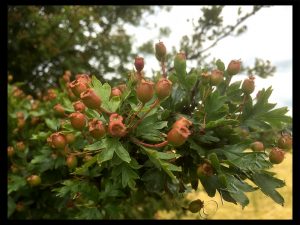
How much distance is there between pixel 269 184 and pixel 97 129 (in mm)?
823

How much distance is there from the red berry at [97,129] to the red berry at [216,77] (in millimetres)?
641

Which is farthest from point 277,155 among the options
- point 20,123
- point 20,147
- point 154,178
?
point 20,123

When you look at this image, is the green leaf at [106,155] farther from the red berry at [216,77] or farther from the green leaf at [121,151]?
the red berry at [216,77]

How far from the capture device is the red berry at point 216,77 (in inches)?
78.3

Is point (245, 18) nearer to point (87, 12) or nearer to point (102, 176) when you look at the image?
point (87, 12)

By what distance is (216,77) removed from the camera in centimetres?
199

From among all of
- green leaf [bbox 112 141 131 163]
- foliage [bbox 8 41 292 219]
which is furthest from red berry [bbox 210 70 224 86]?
green leaf [bbox 112 141 131 163]

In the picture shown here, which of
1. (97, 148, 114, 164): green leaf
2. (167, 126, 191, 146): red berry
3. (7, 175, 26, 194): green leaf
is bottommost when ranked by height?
(7, 175, 26, 194): green leaf

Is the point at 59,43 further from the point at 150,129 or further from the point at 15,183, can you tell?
the point at 150,129

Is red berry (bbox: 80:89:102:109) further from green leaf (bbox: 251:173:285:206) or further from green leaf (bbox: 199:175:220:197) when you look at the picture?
green leaf (bbox: 251:173:285:206)

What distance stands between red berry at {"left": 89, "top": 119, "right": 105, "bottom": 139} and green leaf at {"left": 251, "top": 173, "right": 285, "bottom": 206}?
29.0 inches

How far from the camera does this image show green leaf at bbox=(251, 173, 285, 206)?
1866 millimetres

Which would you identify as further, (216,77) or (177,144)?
(216,77)
